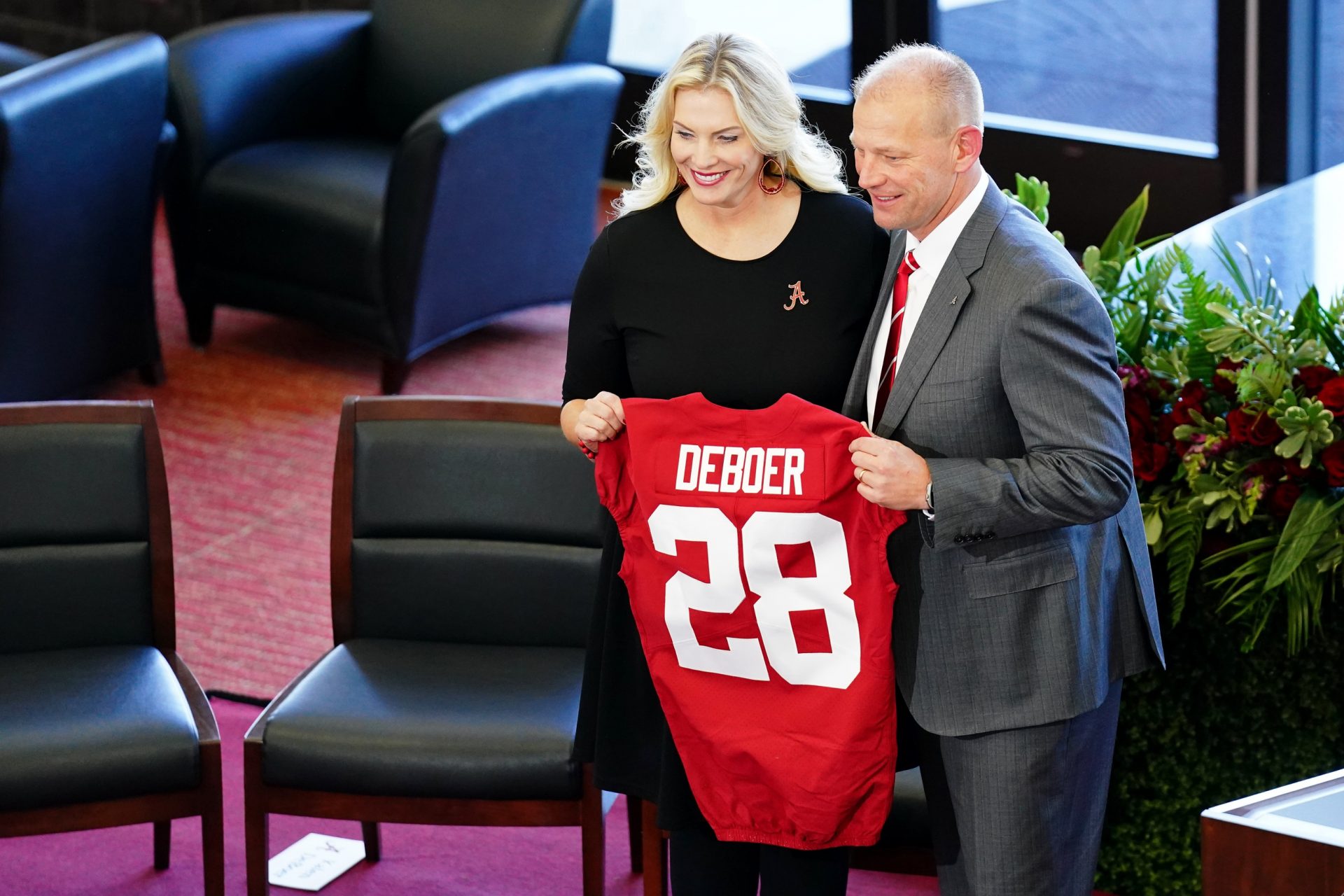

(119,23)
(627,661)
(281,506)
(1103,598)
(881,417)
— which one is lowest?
(281,506)

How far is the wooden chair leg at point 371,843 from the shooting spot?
2969 millimetres

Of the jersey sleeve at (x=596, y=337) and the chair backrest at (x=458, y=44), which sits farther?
the chair backrest at (x=458, y=44)

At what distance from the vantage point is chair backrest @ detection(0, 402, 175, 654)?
2.83m

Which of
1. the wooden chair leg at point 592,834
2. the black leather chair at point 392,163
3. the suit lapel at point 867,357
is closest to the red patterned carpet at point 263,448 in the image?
the black leather chair at point 392,163

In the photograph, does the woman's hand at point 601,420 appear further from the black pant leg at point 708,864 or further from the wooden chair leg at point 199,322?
the wooden chair leg at point 199,322

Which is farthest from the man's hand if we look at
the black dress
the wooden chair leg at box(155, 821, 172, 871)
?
the wooden chair leg at box(155, 821, 172, 871)

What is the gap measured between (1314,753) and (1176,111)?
11.4 feet

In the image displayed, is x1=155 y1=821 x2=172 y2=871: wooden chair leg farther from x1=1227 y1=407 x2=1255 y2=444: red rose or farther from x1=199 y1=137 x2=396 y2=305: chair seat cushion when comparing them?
x1=199 y1=137 x2=396 y2=305: chair seat cushion

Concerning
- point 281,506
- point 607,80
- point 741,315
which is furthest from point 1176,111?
point 741,315

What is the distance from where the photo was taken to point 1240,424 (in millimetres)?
2451

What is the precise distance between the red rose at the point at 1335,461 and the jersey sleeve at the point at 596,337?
38.6 inches

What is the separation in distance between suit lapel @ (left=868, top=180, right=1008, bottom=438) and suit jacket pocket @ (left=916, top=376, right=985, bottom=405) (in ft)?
0.03

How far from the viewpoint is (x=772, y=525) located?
6.69 ft

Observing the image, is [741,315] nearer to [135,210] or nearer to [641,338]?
[641,338]
